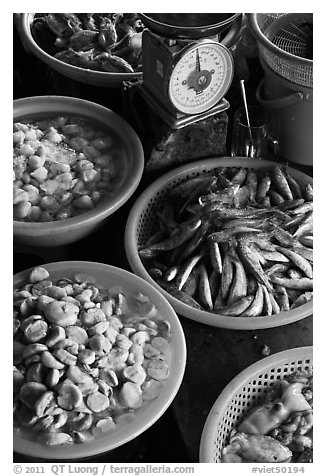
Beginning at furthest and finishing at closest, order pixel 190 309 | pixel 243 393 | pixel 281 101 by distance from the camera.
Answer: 1. pixel 281 101
2. pixel 190 309
3. pixel 243 393

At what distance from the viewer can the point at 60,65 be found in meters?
3.20

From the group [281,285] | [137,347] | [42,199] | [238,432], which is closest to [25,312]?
[137,347]

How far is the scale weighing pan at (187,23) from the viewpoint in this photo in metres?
2.36

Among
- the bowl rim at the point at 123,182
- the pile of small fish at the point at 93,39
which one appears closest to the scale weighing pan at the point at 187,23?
the bowl rim at the point at 123,182

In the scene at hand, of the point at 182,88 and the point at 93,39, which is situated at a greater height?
the point at 182,88

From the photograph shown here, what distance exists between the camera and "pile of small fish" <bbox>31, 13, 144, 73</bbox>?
3281 millimetres

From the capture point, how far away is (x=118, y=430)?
6.40 feet

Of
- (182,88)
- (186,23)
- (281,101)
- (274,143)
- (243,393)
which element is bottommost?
(243,393)

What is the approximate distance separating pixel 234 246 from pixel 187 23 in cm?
90

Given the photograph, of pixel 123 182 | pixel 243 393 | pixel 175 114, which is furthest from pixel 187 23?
pixel 243 393

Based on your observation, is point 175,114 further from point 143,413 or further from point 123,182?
point 143,413

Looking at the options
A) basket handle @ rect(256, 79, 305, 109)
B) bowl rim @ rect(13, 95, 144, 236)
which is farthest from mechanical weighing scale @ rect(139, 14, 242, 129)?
basket handle @ rect(256, 79, 305, 109)

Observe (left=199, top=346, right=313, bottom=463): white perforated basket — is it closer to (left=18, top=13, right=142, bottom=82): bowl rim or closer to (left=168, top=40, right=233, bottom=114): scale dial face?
(left=168, top=40, right=233, bottom=114): scale dial face

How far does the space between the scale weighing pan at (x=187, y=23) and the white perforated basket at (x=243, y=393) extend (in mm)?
1230
